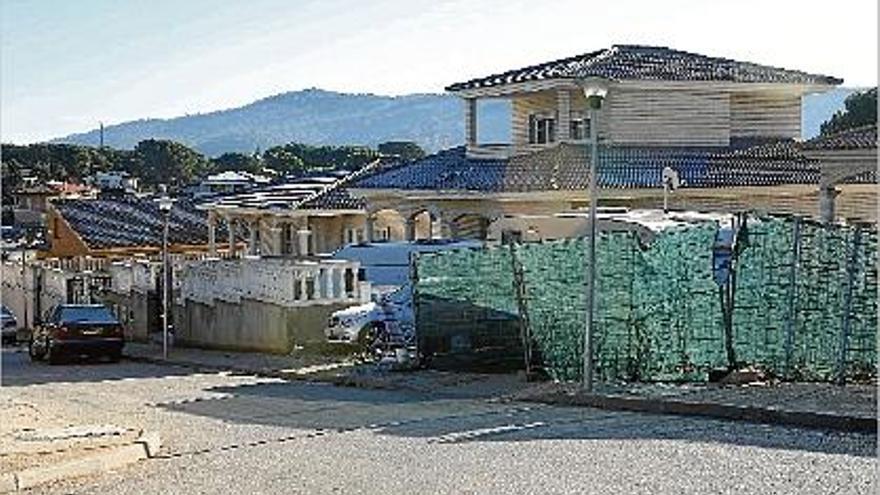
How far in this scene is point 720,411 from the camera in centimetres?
1598

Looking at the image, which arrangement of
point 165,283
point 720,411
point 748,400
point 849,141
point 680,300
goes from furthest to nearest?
point 165,283
point 849,141
point 680,300
point 748,400
point 720,411

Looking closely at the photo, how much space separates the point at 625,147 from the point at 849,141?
1474cm

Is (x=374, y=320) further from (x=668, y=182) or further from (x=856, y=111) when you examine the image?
(x=856, y=111)

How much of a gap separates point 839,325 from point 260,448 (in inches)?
275

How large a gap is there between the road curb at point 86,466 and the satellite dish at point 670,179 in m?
24.5

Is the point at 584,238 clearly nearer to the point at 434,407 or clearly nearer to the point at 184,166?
the point at 434,407

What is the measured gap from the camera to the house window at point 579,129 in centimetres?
4394

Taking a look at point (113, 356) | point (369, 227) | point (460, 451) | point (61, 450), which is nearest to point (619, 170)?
point (369, 227)

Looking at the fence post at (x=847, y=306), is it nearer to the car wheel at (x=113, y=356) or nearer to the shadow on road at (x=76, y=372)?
the shadow on road at (x=76, y=372)

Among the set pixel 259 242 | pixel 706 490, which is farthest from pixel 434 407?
pixel 259 242

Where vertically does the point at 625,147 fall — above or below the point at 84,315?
above

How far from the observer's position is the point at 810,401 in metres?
16.1

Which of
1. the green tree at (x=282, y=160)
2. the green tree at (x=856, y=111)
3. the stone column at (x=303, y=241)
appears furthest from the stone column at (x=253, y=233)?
the green tree at (x=282, y=160)

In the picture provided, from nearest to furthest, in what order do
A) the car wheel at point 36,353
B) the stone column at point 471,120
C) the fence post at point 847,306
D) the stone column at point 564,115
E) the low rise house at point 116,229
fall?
the fence post at point 847,306 < the car wheel at point 36,353 < the stone column at point 564,115 < the stone column at point 471,120 < the low rise house at point 116,229
